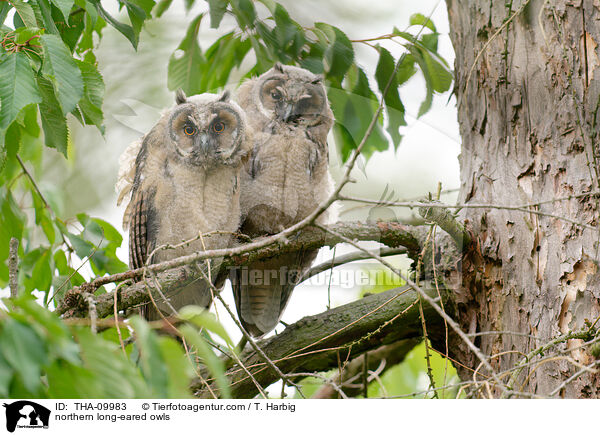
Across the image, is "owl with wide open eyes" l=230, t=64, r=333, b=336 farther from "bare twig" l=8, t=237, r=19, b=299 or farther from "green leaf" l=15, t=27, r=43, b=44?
"green leaf" l=15, t=27, r=43, b=44

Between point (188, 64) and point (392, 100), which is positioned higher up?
point (188, 64)

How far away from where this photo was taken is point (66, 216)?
1587mm

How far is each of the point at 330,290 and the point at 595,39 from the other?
0.85 m

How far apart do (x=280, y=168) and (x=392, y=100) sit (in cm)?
42

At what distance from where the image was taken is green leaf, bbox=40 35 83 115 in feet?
2.74

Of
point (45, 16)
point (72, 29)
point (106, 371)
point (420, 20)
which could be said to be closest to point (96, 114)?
point (45, 16)

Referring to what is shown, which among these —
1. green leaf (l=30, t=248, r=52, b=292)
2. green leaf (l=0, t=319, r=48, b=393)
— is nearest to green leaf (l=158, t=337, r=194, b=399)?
green leaf (l=0, t=319, r=48, b=393)

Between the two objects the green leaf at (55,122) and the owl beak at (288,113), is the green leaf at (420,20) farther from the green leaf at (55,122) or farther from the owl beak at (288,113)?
the green leaf at (55,122)

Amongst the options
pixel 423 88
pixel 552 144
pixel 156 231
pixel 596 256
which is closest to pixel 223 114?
pixel 156 231
